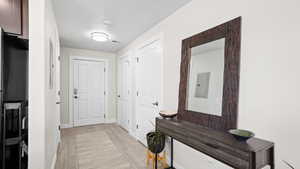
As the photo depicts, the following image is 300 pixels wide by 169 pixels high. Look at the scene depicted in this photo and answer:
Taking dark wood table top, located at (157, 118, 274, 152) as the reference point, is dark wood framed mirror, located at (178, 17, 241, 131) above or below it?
above

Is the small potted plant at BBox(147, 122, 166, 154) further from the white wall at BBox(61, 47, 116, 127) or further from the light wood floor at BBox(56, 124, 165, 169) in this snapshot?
the white wall at BBox(61, 47, 116, 127)

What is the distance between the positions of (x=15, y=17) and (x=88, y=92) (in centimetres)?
328

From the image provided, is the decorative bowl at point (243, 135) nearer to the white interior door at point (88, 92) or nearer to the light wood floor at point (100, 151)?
the light wood floor at point (100, 151)

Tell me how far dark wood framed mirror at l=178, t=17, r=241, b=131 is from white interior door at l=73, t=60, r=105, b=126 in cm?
338

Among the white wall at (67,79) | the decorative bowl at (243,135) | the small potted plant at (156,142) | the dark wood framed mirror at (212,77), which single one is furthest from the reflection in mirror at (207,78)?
the white wall at (67,79)

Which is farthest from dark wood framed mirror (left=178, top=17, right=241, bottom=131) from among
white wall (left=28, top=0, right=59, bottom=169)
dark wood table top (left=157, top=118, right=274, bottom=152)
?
white wall (left=28, top=0, right=59, bottom=169)

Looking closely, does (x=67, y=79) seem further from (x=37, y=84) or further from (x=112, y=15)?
(x=37, y=84)

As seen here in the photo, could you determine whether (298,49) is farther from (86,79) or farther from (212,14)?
(86,79)

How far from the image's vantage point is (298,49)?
99 centimetres

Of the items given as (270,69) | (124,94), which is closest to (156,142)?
(270,69)

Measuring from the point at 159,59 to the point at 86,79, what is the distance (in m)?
2.90

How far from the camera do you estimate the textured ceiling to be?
1.94 meters

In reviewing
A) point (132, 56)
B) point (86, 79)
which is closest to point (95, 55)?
point (86, 79)

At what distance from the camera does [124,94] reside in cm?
416
